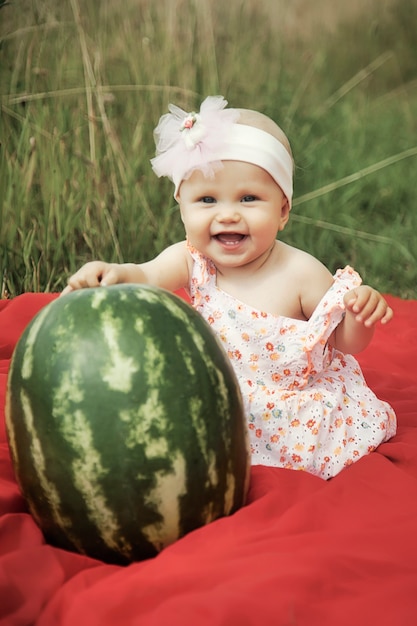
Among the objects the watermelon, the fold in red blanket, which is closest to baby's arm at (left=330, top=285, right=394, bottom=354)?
the fold in red blanket

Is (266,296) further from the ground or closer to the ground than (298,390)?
further from the ground

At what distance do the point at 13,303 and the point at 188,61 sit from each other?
1.80 metres

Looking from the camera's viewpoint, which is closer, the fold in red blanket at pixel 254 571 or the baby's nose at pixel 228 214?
the fold in red blanket at pixel 254 571

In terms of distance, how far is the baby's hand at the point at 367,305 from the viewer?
1.68 metres

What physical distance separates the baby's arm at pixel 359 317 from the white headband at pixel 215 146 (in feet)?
1.15

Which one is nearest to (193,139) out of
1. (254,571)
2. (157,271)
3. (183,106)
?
(157,271)

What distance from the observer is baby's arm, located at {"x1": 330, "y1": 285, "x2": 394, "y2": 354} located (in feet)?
5.52

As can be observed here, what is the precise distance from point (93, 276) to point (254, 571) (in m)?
0.76

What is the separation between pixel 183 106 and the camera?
396cm

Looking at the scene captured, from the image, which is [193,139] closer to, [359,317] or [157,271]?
[157,271]

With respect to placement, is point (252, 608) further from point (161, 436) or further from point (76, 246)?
point (76, 246)

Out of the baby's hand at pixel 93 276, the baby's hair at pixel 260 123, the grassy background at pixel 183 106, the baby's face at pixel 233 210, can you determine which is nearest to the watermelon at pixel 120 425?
the baby's hand at pixel 93 276

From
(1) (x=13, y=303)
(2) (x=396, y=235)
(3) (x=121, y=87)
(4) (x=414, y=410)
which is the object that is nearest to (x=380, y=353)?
(4) (x=414, y=410)

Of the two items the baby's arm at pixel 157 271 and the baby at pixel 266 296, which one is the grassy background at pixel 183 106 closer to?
the baby's arm at pixel 157 271
